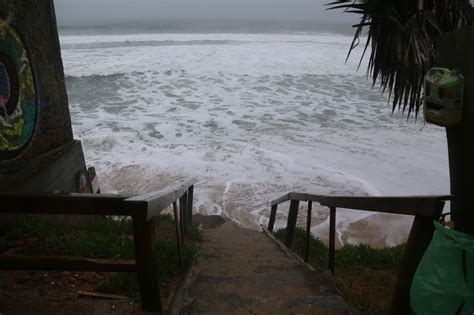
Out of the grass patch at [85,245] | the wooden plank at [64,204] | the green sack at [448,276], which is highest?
the wooden plank at [64,204]

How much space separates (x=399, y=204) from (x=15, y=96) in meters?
3.90

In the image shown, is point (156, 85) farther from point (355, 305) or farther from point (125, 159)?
point (355, 305)

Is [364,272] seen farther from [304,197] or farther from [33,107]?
[33,107]

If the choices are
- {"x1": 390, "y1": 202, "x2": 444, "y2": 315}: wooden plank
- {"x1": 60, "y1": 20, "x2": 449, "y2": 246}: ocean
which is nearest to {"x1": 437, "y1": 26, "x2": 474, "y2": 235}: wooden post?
{"x1": 390, "y1": 202, "x2": 444, "y2": 315}: wooden plank

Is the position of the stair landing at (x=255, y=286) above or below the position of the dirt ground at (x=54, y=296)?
below

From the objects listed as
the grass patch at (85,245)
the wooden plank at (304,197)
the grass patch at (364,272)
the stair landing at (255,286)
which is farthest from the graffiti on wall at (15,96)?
the grass patch at (364,272)

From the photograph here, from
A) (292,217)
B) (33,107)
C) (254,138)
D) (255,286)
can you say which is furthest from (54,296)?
(254,138)

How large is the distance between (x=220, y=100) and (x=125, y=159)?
782cm

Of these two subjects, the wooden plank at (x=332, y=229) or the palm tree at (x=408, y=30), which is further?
the palm tree at (x=408, y=30)

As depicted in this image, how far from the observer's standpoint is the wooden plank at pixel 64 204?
213 cm

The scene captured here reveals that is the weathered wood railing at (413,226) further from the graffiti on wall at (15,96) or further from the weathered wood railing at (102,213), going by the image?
the graffiti on wall at (15,96)

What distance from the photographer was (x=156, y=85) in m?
20.2

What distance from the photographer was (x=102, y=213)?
7.07ft

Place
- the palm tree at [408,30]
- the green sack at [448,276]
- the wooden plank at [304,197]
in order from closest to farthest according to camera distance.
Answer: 1. the green sack at [448,276]
2. the wooden plank at [304,197]
3. the palm tree at [408,30]
